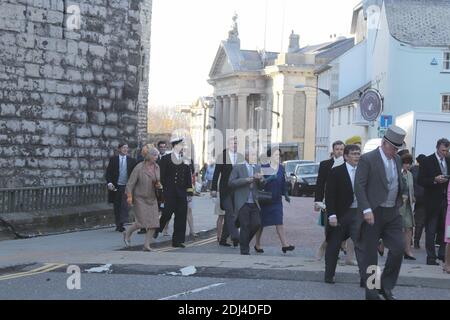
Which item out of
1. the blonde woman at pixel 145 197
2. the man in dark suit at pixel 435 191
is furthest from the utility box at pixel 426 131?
the blonde woman at pixel 145 197

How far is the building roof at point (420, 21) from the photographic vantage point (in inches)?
1871

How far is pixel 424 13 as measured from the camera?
5038cm

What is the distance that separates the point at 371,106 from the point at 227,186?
409 inches

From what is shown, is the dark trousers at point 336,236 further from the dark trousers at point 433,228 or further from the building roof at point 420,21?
the building roof at point 420,21

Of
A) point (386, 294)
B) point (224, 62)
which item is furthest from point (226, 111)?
point (386, 294)

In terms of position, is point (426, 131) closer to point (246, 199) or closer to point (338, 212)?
point (246, 199)

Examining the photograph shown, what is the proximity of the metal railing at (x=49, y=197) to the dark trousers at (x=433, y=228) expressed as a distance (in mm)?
7342

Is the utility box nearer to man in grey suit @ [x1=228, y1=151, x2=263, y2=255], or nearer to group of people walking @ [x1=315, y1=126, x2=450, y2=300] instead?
group of people walking @ [x1=315, y1=126, x2=450, y2=300]

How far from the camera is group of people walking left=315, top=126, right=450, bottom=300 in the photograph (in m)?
9.45

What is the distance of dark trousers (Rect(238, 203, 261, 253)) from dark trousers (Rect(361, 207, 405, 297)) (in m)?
4.10

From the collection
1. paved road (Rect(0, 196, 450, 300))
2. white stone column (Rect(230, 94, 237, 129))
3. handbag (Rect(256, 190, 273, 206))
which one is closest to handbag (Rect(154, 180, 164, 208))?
paved road (Rect(0, 196, 450, 300))

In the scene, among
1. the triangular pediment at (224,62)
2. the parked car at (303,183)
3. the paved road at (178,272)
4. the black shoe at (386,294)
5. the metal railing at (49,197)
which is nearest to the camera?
the black shoe at (386,294)
